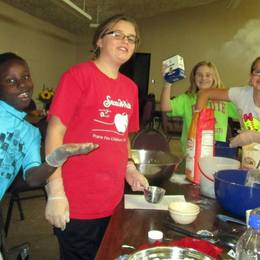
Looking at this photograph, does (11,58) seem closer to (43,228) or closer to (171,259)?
(171,259)

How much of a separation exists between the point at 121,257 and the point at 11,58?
2.38 feet

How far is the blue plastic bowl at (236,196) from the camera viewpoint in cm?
116

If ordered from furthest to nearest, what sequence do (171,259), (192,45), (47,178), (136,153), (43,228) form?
(192,45) → (43,228) → (136,153) → (47,178) → (171,259)

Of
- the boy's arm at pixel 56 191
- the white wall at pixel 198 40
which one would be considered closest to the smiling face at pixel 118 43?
the boy's arm at pixel 56 191

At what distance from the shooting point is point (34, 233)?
113 inches

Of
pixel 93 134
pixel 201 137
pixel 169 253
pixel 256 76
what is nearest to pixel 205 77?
pixel 256 76

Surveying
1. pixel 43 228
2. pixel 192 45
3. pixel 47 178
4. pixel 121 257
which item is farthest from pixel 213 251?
pixel 192 45

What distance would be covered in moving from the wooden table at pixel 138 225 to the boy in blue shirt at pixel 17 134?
10.8 inches

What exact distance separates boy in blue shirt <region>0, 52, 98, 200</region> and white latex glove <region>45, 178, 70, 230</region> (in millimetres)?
53

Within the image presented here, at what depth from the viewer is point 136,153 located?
6.21ft

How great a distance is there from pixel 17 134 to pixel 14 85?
16 centimetres

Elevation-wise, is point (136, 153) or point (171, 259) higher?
point (136, 153)

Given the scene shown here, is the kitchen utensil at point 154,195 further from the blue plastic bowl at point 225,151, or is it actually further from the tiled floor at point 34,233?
the tiled floor at point 34,233

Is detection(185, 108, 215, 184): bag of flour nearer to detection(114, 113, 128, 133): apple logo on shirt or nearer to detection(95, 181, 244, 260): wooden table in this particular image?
detection(95, 181, 244, 260): wooden table
